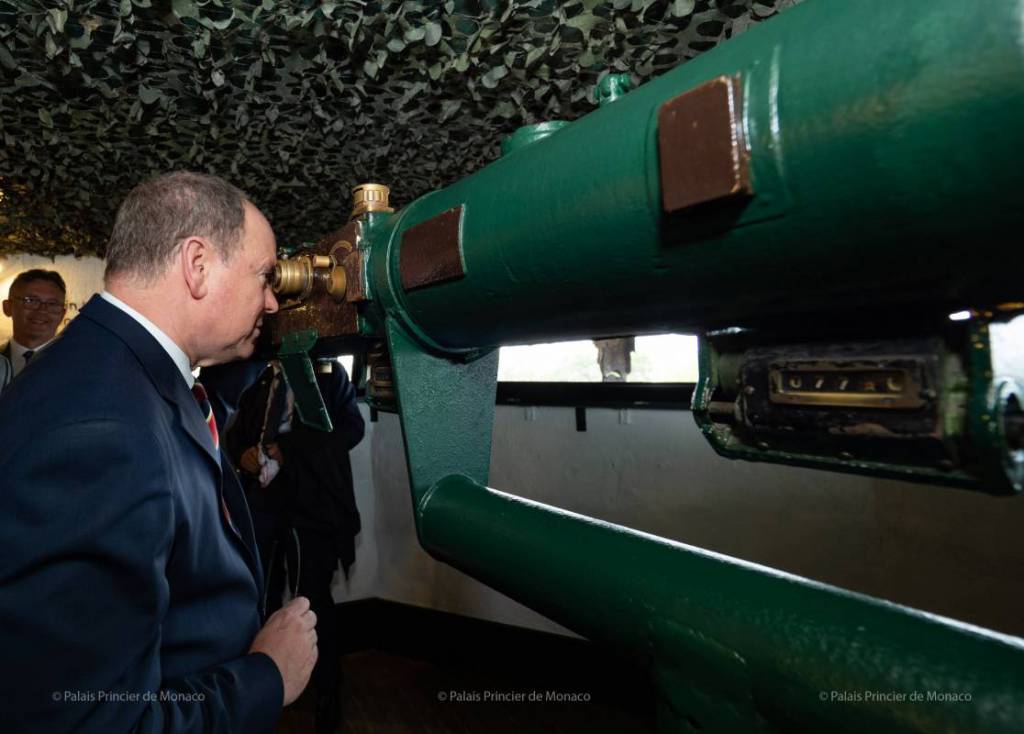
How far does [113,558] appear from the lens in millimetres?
792

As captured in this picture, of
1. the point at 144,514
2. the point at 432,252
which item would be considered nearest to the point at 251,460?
the point at 144,514

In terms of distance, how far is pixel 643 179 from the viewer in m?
0.58

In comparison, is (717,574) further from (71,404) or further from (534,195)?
(71,404)

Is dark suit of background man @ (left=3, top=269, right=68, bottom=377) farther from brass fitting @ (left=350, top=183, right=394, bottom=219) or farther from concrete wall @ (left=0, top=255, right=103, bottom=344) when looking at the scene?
brass fitting @ (left=350, top=183, right=394, bottom=219)

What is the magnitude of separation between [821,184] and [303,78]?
1721 mm

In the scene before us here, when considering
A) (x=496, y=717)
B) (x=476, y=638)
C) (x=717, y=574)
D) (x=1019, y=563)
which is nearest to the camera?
(x=717, y=574)

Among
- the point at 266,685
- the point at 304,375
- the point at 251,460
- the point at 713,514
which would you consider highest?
the point at 304,375

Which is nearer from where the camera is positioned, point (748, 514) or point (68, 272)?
point (748, 514)

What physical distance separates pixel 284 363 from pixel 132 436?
688 millimetres

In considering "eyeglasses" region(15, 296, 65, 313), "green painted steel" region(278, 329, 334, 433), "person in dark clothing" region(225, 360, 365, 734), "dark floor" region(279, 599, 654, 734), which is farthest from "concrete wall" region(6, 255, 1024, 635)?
"green painted steel" region(278, 329, 334, 433)

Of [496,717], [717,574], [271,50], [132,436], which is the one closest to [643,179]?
[717,574]

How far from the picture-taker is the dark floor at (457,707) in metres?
2.78

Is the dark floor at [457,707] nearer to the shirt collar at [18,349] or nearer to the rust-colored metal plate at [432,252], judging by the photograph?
the shirt collar at [18,349]

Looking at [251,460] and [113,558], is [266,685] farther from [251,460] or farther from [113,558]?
[251,460]
